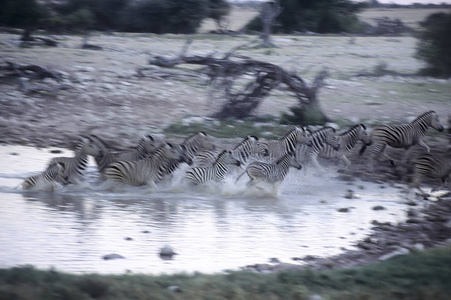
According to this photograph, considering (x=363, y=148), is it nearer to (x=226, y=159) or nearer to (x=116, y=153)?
(x=226, y=159)

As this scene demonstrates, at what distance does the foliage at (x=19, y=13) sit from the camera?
34.5 m

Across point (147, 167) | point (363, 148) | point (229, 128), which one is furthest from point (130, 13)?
point (147, 167)

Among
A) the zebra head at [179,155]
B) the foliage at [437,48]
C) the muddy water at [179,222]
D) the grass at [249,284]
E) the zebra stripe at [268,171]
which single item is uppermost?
the foliage at [437,48]

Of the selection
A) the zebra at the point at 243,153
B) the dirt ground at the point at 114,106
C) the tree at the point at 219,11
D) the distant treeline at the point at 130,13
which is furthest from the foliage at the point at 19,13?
the zebra at the point at 243,153

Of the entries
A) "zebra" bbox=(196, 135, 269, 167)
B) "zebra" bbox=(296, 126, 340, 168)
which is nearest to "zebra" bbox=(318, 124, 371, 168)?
"zebra" bbox=(296, 126, 340, 168)

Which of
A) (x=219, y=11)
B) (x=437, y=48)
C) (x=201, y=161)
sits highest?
(x=219, y=11)

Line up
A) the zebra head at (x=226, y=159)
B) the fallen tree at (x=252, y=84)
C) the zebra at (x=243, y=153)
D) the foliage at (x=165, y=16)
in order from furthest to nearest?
the foliage at (x=165, y=16)
the fallen tree at (x=252, y=84)
the zebra at (x=243, y=153)
the zebra head at (x=226, y=159)

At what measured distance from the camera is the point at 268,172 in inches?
441

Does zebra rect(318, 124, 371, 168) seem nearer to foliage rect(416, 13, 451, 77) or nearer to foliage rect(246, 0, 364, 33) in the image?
foliage rect(416, 13, 451, 77)

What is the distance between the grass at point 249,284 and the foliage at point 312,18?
34907mm

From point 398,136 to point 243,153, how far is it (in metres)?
3.50

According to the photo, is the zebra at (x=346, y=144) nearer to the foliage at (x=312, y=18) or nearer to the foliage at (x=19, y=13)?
the foliage at (x=19, y=13)

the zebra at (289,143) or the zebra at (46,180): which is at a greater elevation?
the zebra at (289,143)

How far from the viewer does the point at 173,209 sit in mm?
10148
